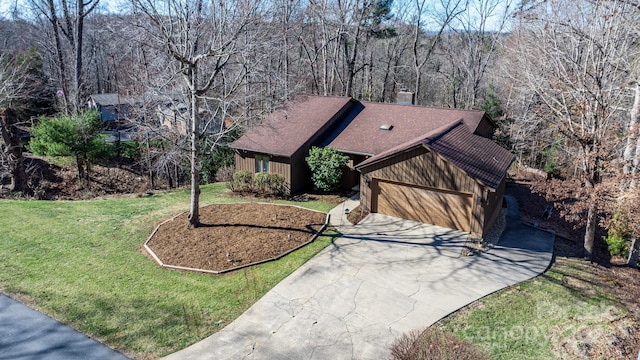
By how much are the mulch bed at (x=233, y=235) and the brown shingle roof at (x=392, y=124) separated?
4.15 metres

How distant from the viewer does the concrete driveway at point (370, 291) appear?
7.94 meters

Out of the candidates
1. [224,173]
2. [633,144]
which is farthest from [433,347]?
[224,173]

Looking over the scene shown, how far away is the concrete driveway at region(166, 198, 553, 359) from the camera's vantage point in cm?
794

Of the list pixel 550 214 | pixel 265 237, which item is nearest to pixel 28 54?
pixel 265 237

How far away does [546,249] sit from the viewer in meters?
12.5

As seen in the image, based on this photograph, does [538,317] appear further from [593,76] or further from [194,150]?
[194,150]

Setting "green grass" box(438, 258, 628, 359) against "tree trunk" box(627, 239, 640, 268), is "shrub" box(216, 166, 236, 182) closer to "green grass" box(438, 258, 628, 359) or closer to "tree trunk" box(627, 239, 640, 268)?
"green grass" box(438, 258, 628, 359)

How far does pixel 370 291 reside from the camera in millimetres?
9812

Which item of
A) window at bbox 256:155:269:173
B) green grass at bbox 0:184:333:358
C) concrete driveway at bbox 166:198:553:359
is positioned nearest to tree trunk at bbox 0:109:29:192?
green grass at bbox 0:184:333:358

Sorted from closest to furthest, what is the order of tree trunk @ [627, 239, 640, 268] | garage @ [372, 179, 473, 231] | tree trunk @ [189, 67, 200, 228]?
tree trunk @ [189, 67, 200, 228], tree trunk @ [627, 239, 640, 268], garage @ [372, 179, 473, 231]

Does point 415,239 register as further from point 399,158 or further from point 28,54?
point 28,54

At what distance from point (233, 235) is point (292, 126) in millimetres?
7511

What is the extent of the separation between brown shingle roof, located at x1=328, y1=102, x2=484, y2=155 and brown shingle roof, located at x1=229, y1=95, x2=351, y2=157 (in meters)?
1.18

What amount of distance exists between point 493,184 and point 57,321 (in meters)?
12.1
